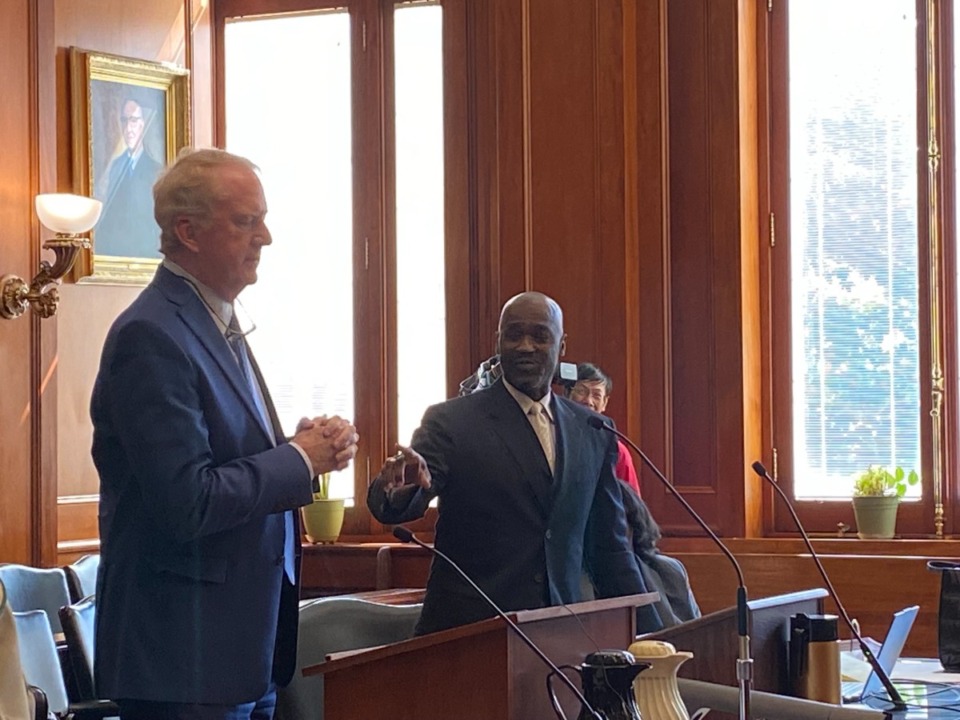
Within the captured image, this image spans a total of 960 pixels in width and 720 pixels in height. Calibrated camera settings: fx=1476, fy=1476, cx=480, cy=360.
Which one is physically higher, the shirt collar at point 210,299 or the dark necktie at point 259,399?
the shirt collar at point 210,299

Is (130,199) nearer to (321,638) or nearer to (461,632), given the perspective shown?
(321,638)

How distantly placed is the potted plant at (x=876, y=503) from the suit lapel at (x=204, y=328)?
3456mm

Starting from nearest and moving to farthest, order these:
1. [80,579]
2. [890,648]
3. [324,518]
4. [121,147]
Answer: [890,648]
[80,579]
[121,147]
[324,518]

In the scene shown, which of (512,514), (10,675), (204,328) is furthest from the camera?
(512,514)

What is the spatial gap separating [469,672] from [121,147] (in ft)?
13.7

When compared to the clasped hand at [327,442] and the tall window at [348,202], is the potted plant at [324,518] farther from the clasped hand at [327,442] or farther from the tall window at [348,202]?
the clasped hand at [327,442]

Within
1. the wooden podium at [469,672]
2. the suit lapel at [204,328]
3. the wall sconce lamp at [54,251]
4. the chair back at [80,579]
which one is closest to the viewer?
the wooden podium at [469,672]

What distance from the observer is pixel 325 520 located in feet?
19.6

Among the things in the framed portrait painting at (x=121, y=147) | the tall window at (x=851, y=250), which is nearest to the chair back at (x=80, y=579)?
the framed portrait painting at (x=121, y=147)

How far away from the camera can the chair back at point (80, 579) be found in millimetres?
5031

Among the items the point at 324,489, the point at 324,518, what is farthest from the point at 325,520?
the point at 324,489

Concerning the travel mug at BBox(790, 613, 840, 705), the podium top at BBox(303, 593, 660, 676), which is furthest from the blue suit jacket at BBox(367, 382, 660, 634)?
the podium top at BBox(303, 593, 660, 676)

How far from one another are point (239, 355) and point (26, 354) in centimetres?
317

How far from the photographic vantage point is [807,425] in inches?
223
